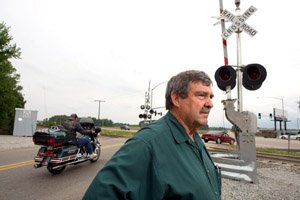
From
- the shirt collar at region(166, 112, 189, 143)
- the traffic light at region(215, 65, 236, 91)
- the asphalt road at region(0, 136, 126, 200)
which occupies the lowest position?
the asphalt road at region(0, 136, 126, 200)

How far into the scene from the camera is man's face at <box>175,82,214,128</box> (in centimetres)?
198

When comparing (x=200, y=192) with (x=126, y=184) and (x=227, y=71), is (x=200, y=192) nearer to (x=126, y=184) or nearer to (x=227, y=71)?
(x=126, y=184)

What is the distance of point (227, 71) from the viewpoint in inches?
263

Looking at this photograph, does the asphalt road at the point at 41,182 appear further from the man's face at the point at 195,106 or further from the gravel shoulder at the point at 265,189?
the man's face at the point at 195,106

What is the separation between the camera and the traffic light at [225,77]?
6.61 m

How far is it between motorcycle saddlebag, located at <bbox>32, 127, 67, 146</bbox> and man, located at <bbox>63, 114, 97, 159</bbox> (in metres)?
0.50

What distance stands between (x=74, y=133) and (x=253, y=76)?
570 centimetres

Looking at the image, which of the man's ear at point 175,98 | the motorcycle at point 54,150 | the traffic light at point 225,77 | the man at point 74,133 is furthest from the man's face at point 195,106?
the man at point 74,133

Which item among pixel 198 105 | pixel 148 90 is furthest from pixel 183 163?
pixel 148 90

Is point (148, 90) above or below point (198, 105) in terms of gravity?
above

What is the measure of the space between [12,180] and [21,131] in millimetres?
22001

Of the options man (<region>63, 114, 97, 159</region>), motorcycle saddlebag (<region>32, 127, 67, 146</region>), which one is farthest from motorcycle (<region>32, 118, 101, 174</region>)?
man (<region>63, 114, 97, 159</region>)

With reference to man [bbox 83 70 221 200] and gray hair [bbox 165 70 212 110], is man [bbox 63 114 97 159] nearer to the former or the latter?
gray hair [bbox 165 70 212 110]

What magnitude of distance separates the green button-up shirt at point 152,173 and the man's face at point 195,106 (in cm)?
36
